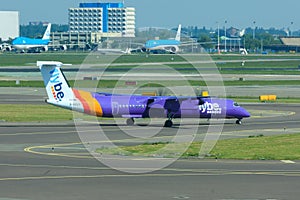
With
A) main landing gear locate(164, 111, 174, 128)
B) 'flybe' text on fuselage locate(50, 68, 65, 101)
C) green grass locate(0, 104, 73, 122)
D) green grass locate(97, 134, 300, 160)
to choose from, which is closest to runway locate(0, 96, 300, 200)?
green grass locate(97, 134, 300, 160)

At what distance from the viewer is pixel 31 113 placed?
76.8 metres

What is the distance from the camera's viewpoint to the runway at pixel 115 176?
3409 cm

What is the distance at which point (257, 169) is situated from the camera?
1672 inches

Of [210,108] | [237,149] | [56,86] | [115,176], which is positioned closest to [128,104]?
[56,86]

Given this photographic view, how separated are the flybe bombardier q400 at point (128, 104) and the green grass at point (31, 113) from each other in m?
6.70

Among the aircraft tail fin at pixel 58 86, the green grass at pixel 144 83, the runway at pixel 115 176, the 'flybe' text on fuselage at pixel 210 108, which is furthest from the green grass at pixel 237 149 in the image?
the green grass at pixel 144 83

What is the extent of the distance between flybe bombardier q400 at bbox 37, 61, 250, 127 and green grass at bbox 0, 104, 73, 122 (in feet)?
22.0

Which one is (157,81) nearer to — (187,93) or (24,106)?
(187,93)

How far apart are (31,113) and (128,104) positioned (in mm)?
13399

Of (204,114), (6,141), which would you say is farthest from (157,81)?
(6,141)

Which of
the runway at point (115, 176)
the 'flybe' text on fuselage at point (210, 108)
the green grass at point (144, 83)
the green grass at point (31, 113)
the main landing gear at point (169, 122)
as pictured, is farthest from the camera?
the green grass at point (144, 83)

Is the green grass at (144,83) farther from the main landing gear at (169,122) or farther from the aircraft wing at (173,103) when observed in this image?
the main landing gear at (169,122)

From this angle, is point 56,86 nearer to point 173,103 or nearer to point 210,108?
point 173,103

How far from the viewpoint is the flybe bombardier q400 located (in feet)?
213
